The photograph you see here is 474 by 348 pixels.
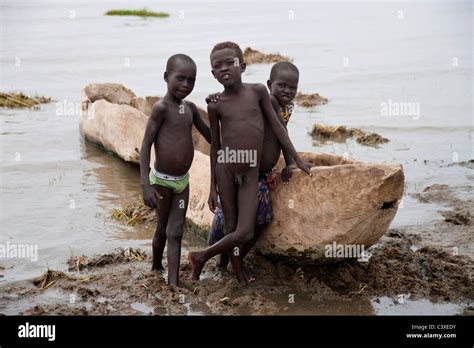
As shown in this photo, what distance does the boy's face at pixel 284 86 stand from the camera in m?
5.26

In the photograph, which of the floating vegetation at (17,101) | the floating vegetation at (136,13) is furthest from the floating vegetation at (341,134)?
the floating vegetation at (136,13)

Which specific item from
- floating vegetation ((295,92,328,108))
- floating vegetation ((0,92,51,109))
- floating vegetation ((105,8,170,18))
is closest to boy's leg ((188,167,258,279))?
floating vegetation ((295,92,328,108))

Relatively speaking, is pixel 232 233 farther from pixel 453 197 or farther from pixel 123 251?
pixel 453 197

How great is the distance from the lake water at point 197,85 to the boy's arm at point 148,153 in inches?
48.6

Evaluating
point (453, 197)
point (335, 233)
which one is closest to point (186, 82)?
point (335, 233)

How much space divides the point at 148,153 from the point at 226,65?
2.70ft

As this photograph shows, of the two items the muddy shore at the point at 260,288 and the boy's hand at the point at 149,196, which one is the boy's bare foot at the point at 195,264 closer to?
the muddy shore at the point at 260,288

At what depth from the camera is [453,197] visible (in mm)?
7508

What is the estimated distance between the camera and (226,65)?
5035 mm

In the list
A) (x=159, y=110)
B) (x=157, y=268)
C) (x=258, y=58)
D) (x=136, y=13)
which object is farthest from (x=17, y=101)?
(x=136, y=13)

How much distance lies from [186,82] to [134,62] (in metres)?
12.7

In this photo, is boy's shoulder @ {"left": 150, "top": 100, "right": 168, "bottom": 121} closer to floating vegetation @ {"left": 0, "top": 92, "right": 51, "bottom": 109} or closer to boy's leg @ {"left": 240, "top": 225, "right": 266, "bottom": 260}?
boy's leg @ {"left": 240, "top": 225, "right": 266, "bottom": 260}

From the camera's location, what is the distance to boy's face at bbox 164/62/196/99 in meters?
5.16
